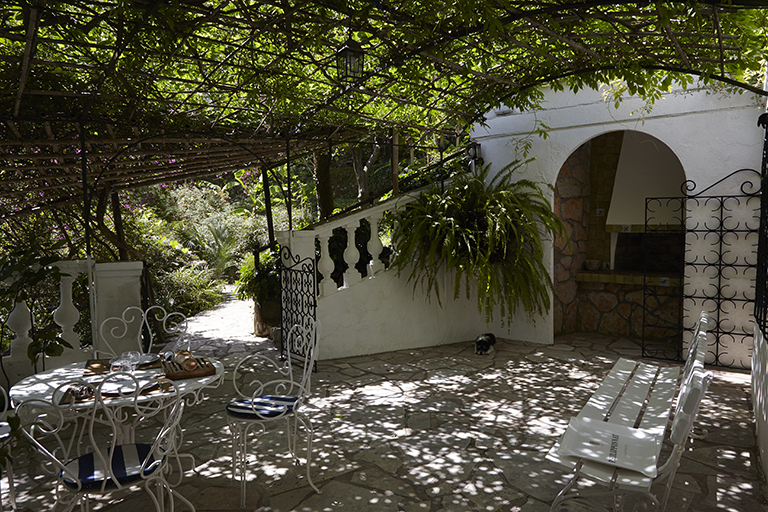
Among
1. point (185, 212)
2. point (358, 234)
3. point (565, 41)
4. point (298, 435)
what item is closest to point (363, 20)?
point (565, 41)

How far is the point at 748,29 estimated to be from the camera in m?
3.02

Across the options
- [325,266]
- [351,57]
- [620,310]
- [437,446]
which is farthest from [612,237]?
[351,57]

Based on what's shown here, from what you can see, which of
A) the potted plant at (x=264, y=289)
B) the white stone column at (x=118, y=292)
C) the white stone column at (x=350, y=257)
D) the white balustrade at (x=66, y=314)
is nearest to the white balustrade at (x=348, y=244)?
the white stone column at (x=350, y=257)

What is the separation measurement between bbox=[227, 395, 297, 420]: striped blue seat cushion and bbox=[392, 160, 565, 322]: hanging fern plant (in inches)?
103

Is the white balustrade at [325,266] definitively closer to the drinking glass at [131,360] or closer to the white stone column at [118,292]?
the white stone column at [118,292]

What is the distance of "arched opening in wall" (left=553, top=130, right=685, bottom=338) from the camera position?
596 cm

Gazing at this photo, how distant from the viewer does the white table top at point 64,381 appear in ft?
8.43

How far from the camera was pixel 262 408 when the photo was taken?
9.11 ft

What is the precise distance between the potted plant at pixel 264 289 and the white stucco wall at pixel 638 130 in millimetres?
2859

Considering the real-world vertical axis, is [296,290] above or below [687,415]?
above

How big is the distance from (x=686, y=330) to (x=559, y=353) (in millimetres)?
1220

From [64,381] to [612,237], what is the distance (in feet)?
19.9

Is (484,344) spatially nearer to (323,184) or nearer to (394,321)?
(394,321)

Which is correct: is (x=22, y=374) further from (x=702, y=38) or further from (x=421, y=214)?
(x=702, y=38)
